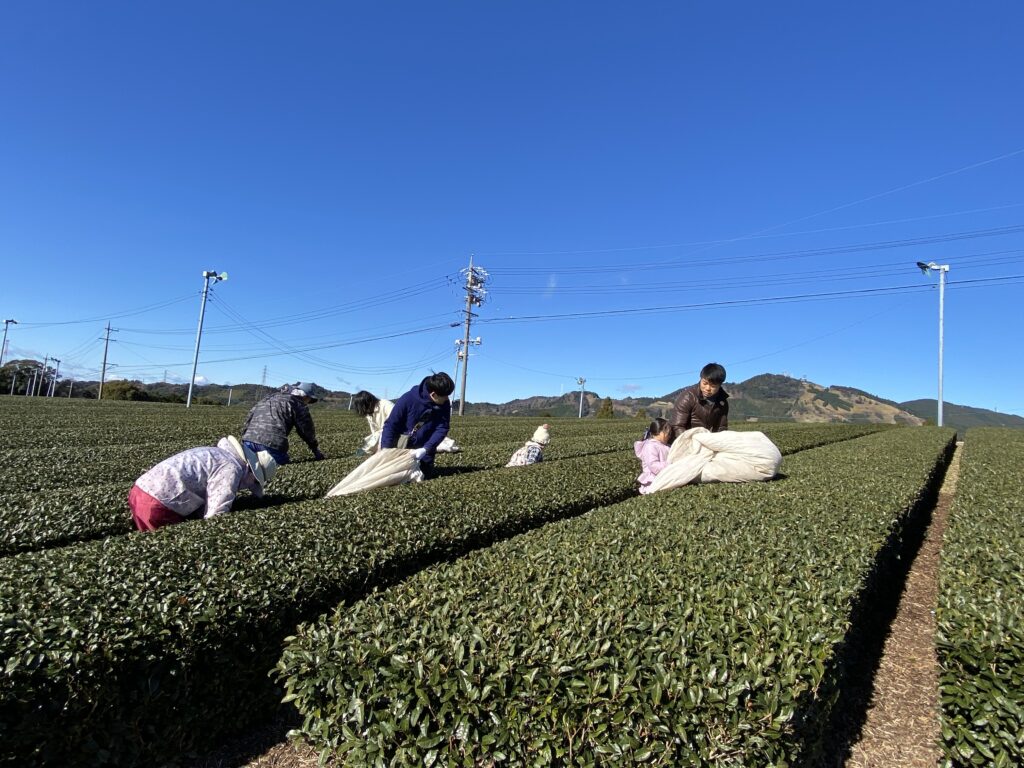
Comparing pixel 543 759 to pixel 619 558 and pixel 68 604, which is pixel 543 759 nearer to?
pixel 619 558

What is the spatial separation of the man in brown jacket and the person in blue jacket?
9.69 feet

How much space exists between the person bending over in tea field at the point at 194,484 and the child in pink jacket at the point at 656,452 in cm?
458

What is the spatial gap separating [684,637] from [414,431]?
4.95 meters

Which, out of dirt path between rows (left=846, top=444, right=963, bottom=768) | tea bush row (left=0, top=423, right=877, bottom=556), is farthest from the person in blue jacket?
dirt path between rows (left=846, top=444, right=963, bottom=768)

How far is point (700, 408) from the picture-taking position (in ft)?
22.4

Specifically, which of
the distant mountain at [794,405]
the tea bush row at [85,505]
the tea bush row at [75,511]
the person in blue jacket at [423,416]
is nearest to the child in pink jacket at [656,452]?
the person in blue jacket at [423,416]

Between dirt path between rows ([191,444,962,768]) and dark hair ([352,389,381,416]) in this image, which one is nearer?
dirt path between rows ([191,444,962,768])

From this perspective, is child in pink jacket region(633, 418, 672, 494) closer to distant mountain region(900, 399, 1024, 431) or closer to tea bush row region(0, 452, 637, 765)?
tea bush row region(0, 452, 637, 765)

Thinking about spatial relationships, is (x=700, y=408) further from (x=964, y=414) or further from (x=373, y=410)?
(x=964, y=414)

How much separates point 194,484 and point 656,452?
5217 millimetres

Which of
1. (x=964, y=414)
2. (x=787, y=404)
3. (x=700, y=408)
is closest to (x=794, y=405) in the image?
(x=787, y=404)

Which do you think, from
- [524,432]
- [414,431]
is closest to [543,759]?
[414,431]

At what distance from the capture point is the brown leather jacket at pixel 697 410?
6832mm

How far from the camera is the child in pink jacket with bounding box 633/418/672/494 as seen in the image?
6.92m
